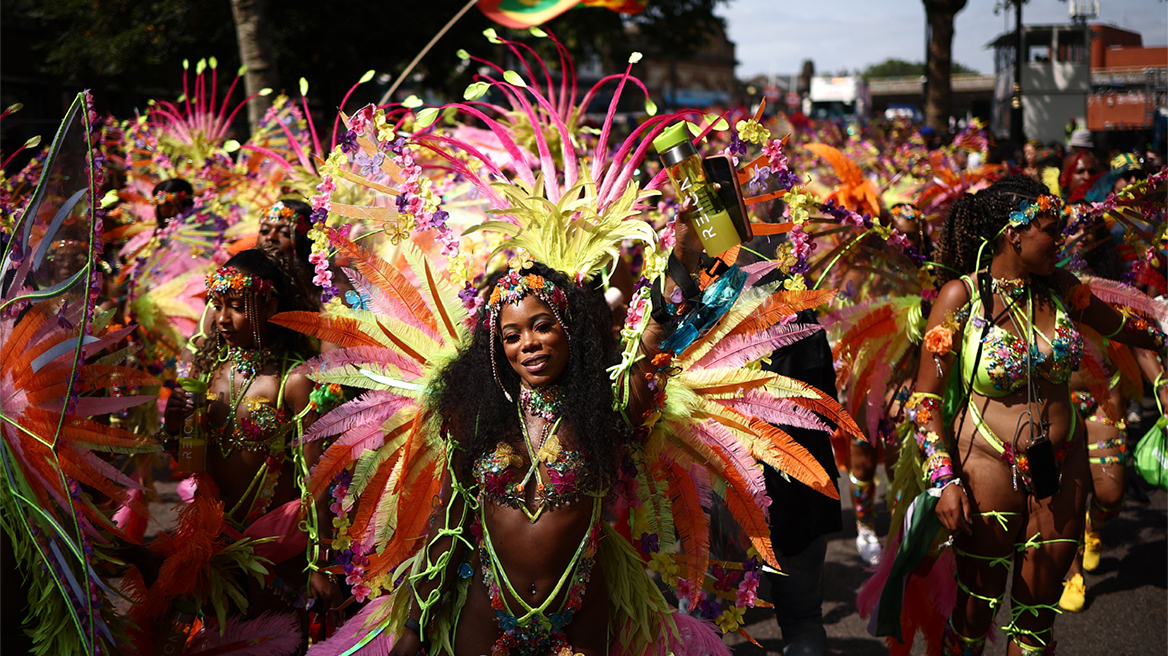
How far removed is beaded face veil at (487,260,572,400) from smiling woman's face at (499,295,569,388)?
0.05 feet

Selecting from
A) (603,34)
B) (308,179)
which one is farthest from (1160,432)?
(603,34)

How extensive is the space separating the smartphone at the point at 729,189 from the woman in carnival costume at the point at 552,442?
21cm

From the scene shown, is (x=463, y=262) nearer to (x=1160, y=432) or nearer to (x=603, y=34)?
(x=1160, y=432)

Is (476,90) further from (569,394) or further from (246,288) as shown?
(246,288)

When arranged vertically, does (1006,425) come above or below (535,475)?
below

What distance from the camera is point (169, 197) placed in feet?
20.0

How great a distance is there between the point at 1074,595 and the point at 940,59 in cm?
Result: 1216

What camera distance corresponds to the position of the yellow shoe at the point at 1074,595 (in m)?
4.34

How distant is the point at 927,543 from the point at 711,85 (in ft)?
200

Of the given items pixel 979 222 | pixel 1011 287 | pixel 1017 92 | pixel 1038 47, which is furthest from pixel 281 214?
pixel 1038 47

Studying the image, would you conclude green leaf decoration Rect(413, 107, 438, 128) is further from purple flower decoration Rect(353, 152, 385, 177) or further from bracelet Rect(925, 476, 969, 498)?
bracelet Rect(925, 476, 969, 498)

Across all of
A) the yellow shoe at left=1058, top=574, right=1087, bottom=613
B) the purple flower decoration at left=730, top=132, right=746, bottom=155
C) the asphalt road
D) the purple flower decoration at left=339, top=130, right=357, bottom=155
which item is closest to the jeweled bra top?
the purple flower decoration at left=730, top=132, right=746, bottom=155

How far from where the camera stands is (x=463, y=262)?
2947mm

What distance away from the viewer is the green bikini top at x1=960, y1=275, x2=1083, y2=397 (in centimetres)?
328
